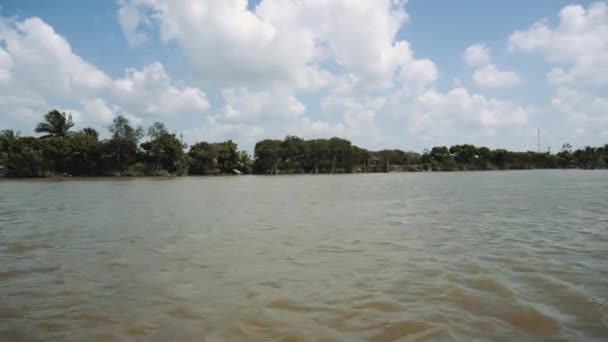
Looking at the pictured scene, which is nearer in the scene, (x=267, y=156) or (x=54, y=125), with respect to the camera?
(x=54, y=125)

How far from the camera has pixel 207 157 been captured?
74875mm

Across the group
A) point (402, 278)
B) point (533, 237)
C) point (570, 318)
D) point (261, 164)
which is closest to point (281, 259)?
point (402, 278)

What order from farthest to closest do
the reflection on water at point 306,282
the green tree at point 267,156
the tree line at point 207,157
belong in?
the green tree at point 267,156 → the tree line at point 207,157 → the reflection on water at point 306,282

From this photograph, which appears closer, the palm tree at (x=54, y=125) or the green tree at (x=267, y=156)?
the palm tree at (x=54, y=125)

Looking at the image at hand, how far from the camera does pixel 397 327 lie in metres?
3.72

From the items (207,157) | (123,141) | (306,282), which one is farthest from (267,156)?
(306,282)

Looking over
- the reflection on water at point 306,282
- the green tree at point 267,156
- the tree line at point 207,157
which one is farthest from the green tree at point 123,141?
the reflection on water at point 306,282

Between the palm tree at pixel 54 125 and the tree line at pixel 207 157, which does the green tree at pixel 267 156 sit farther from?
the palm tree at pixel 54 125

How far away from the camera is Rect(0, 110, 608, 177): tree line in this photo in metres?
57.7

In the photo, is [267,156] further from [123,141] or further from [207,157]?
[123,141]

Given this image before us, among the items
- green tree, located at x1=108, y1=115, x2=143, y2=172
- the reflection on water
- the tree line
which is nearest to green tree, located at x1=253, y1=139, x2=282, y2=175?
the tree line

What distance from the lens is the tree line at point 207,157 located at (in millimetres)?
57688

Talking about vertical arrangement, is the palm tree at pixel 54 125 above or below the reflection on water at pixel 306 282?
above

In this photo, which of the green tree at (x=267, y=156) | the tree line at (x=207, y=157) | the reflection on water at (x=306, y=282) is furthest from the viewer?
the green tree at (x=267, y=156)
